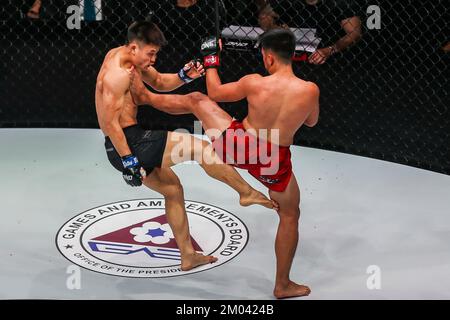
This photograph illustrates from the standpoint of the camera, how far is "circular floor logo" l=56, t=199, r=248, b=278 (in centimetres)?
354

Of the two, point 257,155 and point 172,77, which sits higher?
point 172,77

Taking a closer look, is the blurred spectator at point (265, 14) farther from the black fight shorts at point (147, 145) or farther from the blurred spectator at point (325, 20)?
the black fight shorts at point (147, 145)

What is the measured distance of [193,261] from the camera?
352 cm

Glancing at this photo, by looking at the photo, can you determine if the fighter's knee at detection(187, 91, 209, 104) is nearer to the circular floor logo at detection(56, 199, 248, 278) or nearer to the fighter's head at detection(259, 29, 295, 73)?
the fighter's head at detection(259, 29, 295, 73)

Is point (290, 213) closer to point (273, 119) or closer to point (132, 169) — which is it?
point (273, 119)

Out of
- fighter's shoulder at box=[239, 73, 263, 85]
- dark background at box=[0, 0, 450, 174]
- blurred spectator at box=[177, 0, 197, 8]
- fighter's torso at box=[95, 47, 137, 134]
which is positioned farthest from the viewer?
blurred spectator at box=[177, 0, 197, 8]

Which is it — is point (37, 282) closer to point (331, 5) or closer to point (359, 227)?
point (359, 227)

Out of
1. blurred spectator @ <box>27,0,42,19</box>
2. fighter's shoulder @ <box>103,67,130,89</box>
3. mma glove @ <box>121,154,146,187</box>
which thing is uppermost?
blurred spectator @ <box>27,0,42,19</box>

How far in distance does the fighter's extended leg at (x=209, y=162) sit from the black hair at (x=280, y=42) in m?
0.52

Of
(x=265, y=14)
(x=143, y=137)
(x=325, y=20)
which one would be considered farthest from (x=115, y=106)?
(x=325, y=20)

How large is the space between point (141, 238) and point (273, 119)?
1.13m

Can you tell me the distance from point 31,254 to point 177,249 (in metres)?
0.72

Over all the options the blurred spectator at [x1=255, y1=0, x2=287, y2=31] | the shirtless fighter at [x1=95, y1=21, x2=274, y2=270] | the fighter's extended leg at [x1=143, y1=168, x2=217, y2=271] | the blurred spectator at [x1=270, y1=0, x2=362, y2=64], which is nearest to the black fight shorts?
the shirtless fighter at [x1=95, y1=21, x2=274, y2=270]

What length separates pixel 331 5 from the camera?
554cm
